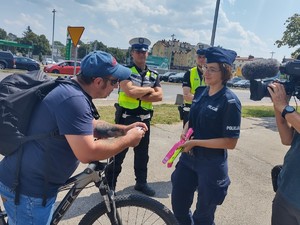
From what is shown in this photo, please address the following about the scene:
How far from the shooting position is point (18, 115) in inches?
66.0

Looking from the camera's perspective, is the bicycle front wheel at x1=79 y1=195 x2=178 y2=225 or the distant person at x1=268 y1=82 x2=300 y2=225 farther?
the bicycle front wheel at x1=79 y1=195 x2=178 y2=225

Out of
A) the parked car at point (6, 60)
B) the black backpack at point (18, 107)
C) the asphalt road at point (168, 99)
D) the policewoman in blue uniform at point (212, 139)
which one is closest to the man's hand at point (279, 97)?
the policewoman in blue uniform at point (212, 139)

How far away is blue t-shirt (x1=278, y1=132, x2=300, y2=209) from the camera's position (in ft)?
6.04

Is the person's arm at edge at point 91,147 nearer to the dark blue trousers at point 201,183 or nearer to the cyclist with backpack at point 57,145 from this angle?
the cyclist with backpack at point 57,145

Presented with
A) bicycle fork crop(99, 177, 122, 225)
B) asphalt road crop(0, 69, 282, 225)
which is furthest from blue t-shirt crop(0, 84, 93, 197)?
asphalt road crop(0, 69, 282, 225)

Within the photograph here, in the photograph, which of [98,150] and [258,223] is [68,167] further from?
[258,223]

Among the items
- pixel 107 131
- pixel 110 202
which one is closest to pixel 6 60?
pixel 107 131

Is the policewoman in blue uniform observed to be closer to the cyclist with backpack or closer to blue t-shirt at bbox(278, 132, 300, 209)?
blue t-shirt at bbox(278, 132, 300, 209)

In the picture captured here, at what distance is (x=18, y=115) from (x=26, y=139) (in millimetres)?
148

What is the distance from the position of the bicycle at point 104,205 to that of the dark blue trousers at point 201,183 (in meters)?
0.35

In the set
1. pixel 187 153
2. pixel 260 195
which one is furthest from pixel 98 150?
pixel 260 195

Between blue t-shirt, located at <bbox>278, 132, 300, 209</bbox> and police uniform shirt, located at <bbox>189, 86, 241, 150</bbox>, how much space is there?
1.66 ft

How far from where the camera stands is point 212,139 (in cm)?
242

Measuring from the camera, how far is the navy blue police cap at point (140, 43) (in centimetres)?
387
